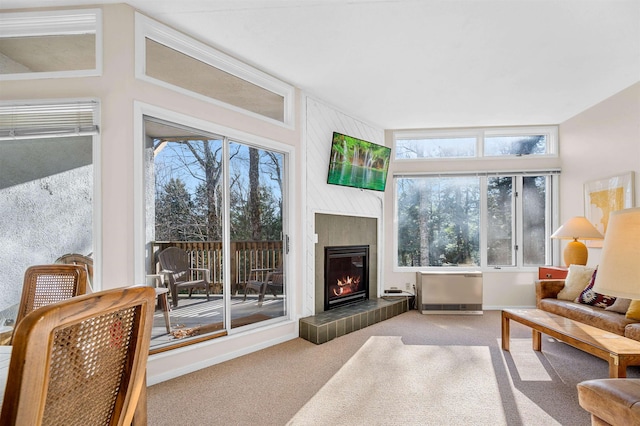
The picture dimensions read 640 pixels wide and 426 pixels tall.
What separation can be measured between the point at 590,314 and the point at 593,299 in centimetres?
34

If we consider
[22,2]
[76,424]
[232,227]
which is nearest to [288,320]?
[232,227]

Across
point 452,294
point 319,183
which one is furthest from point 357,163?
point 452,294

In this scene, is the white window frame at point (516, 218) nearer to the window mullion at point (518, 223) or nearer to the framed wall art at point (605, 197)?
the window mullion at point (518, 223)

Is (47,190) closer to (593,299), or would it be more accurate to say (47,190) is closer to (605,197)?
(593,299)

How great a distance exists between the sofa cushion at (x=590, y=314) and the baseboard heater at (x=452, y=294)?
1046 millimetres

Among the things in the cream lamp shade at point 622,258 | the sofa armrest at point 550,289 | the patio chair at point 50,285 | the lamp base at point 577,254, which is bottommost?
the sofa armrest at point 550,289

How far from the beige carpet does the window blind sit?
2.57m

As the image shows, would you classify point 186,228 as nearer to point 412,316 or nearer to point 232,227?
point 232,227

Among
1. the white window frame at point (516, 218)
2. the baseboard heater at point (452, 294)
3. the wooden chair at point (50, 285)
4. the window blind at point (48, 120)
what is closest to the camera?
the wooden chair at point (50, 285)

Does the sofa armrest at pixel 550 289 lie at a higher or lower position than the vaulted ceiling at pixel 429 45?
lower

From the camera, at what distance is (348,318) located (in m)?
3.73

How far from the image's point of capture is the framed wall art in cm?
360

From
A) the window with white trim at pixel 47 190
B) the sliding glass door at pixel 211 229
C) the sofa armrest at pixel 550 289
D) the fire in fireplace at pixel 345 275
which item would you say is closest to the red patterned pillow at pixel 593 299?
the sofa armrest at pixel 550 289

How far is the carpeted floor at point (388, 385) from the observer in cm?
205
